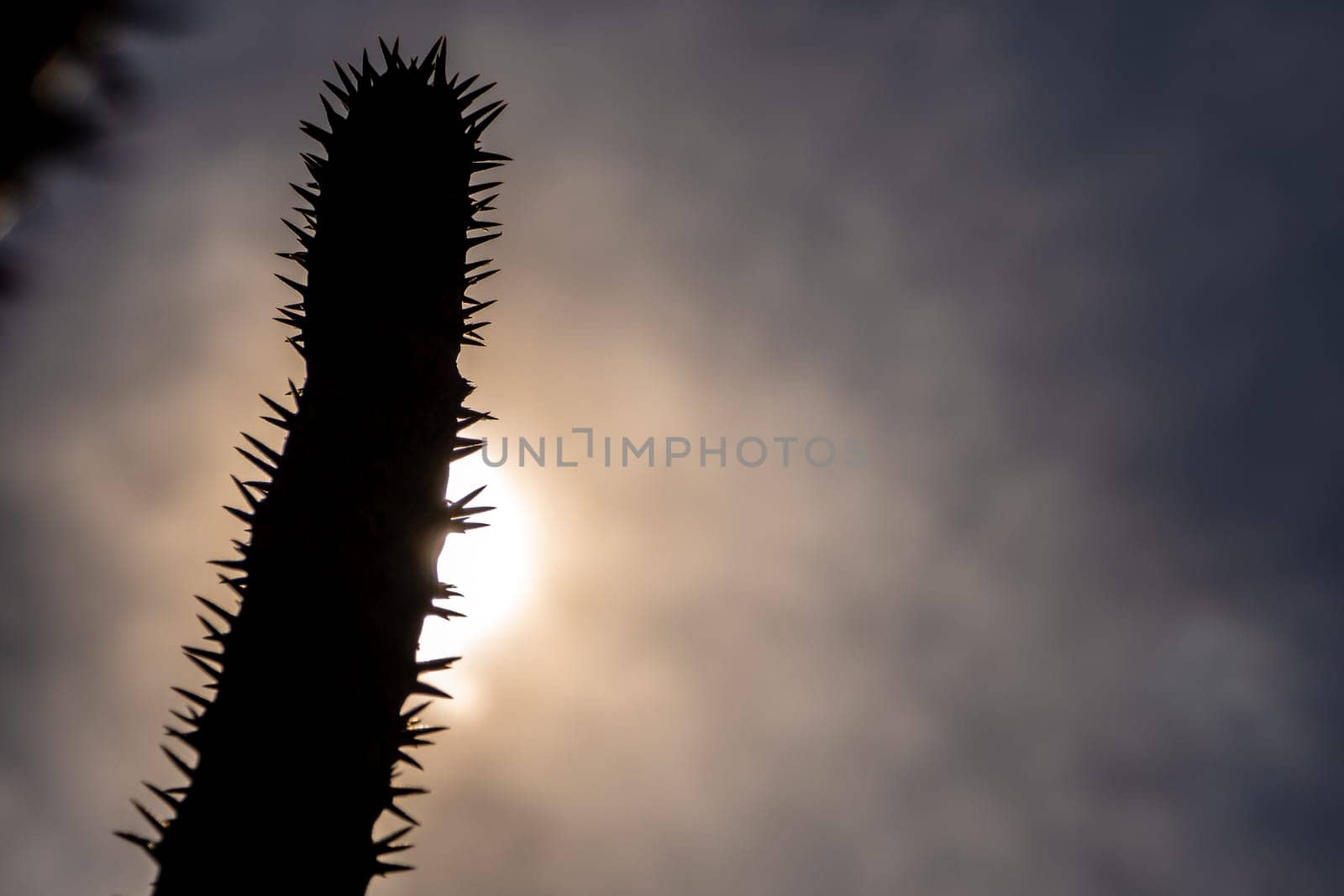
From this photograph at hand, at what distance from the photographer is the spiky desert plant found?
11.5ft

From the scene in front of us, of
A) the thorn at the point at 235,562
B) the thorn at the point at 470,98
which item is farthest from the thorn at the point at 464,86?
the thorn at the point at 235,562

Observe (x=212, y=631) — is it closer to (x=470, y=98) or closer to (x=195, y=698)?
(x=195, y=698)

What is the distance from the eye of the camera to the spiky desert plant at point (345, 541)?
3.50 meters

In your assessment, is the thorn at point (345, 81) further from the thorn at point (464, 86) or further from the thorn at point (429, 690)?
the thorn at point (429, 690)

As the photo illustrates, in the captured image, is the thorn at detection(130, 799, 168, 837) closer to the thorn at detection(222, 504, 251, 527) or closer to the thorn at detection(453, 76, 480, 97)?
the thorn at detection(222, 504, 251, 527)

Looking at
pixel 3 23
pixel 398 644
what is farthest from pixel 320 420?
pixel 3 23

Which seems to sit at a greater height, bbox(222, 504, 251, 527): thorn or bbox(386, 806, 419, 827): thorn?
bbox(222, 504, 251, 527): thorn

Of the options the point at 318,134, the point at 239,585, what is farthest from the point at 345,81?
the point at 239,585

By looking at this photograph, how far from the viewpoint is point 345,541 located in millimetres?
3936

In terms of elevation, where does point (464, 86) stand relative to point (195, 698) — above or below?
above

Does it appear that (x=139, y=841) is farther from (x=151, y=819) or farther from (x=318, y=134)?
(x=318, y=134)

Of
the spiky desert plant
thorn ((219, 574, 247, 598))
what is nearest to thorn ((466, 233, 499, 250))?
the spiky desert plant

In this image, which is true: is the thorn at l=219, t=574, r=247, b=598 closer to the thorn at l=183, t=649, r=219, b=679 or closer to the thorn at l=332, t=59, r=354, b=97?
the thorn at l=183, t=649, r=219, b=679

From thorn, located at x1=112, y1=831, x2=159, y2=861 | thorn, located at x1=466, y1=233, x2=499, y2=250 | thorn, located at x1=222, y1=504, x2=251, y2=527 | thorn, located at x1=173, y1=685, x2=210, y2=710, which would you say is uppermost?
thorn, located at x1=466, y1=233, x2=499, y2=250
